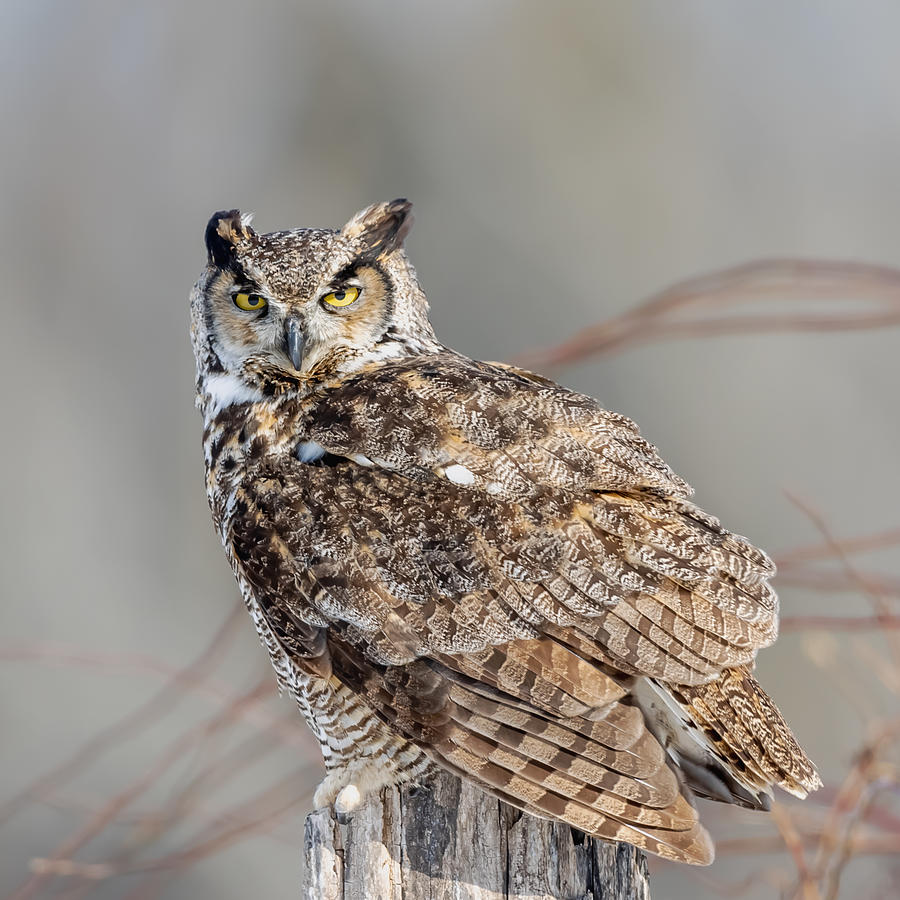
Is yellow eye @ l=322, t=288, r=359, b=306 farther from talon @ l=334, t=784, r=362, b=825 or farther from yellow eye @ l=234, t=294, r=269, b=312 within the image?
talon @ l=334, t=784, r=362, b=825

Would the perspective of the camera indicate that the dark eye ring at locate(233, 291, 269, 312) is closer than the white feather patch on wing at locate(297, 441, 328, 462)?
No

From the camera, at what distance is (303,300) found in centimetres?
240

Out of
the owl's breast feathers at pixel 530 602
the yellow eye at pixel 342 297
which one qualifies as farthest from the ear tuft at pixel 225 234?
the owl's breast feathers at pixel 530 602

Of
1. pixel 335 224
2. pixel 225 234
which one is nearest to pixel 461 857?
pixel 225 234

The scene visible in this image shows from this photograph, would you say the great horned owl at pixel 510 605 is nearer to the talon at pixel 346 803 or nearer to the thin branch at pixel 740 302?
the talon at pixel 346 803

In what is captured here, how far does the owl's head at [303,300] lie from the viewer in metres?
2.40

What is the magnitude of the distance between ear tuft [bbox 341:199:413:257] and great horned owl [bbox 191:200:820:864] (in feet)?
1.48

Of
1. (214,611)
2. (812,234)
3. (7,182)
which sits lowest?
(214,611)

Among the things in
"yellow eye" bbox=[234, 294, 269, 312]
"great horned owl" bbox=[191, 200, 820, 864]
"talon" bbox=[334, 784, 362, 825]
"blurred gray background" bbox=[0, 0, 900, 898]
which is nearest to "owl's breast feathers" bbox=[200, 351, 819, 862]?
"great horned owl" bbox=[191, 200, 820, 864]

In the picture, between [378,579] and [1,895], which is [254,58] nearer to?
[1,895]

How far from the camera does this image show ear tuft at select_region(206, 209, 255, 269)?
2.49 m

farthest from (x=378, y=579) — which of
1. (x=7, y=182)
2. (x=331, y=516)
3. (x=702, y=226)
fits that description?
(x=7, y=182)

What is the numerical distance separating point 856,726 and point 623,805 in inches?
273

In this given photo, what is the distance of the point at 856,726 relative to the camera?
26.5 ft
